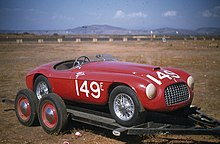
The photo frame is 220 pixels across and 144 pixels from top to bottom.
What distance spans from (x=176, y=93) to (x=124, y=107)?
3.16ft

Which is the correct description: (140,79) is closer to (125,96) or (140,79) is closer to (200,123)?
(125,96)

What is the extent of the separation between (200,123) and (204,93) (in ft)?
→ 14.4

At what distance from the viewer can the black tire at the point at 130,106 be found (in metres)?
4.64

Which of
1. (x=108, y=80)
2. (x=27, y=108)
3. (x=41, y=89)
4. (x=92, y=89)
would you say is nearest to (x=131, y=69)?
(x=108, y=80)

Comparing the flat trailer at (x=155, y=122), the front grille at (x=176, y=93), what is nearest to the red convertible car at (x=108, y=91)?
the front grille at (x=176, y=93)

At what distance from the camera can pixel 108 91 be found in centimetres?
507

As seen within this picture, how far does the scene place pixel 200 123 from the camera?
215 inches

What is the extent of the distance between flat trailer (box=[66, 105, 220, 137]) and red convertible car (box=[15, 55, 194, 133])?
174 millimetres

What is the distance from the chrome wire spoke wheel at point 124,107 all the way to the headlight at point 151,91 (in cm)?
34

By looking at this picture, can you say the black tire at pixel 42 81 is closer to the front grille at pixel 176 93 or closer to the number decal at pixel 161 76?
the number decal at pixel 161 76

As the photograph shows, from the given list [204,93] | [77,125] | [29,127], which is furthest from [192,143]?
[204,93]

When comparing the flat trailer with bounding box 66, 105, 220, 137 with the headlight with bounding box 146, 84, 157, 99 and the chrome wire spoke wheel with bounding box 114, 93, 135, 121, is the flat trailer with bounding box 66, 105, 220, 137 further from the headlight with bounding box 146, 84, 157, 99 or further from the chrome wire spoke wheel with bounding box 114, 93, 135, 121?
the headlight with bounding box 146, 84, 157, 99

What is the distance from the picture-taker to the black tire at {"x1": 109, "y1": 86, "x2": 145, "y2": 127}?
464 centimetres

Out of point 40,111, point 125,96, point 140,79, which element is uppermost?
point 140,79
